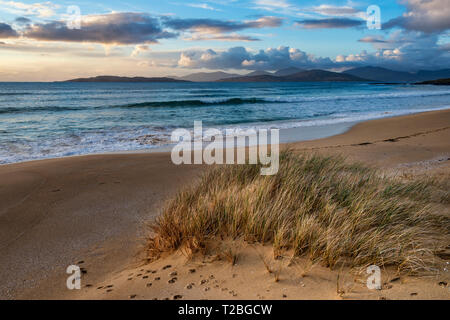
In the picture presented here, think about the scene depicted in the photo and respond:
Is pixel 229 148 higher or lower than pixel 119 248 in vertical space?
higher

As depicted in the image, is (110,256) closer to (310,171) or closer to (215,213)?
(215,213)

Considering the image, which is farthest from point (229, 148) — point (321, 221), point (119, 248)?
point (321, 221)

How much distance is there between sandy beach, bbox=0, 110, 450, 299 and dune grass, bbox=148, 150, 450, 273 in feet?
0.57

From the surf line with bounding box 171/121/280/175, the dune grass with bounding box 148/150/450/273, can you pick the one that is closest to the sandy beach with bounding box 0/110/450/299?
the dune grass with bounding box 148/150/450/273

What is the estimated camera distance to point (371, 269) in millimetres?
2756

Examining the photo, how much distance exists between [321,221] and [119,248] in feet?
8.32

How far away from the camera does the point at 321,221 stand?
134 inches

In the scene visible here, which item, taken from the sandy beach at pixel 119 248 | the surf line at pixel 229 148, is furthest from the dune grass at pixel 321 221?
the surf line at pixel 229 148

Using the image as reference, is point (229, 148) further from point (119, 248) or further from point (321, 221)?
point (321, 221)

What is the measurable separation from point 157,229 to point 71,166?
491cm

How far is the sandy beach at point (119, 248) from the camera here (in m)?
2.68

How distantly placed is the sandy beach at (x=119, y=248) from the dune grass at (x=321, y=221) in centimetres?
17

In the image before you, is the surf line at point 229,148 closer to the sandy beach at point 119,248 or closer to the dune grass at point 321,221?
the sandy beach at point 119,248

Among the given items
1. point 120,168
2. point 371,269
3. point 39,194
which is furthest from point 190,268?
point 120,168
